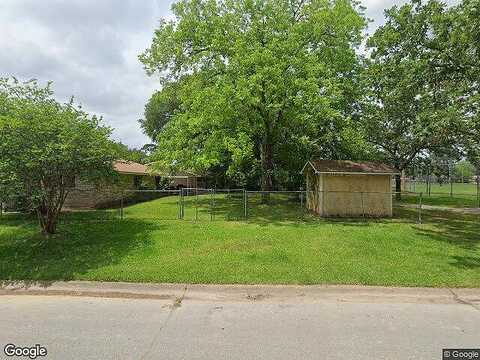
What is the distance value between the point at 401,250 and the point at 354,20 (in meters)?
17.2

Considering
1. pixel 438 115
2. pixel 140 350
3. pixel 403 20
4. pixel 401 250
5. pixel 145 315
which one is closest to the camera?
pixel 140 350

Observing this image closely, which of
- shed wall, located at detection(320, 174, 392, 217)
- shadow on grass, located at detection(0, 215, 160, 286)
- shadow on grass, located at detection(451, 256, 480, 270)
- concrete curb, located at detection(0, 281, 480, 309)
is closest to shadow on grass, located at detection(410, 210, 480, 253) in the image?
shadow on grass, located at detection(451, 256, 480, 270)

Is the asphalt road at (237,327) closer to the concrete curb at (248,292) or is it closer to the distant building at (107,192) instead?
the concrete curb at (248,292)

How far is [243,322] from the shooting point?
5.52 meters

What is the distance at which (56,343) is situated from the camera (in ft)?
15.4

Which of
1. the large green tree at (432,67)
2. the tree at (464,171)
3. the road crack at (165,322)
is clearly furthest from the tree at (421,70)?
the tree at (464,171)

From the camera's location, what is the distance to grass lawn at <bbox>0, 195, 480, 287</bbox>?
7824 mm

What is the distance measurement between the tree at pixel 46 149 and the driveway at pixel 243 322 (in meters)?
3.35

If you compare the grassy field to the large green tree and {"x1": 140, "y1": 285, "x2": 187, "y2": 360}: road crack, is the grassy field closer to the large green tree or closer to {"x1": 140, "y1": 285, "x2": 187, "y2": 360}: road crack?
the large green tree

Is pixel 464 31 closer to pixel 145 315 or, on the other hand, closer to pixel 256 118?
pixel 256 118

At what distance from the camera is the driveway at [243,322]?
4.55 meters

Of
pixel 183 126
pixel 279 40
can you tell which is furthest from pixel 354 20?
pixel 183 126

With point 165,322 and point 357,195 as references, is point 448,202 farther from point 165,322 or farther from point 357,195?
point 165,322

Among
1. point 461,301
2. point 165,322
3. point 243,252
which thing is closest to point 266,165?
point 243,252
